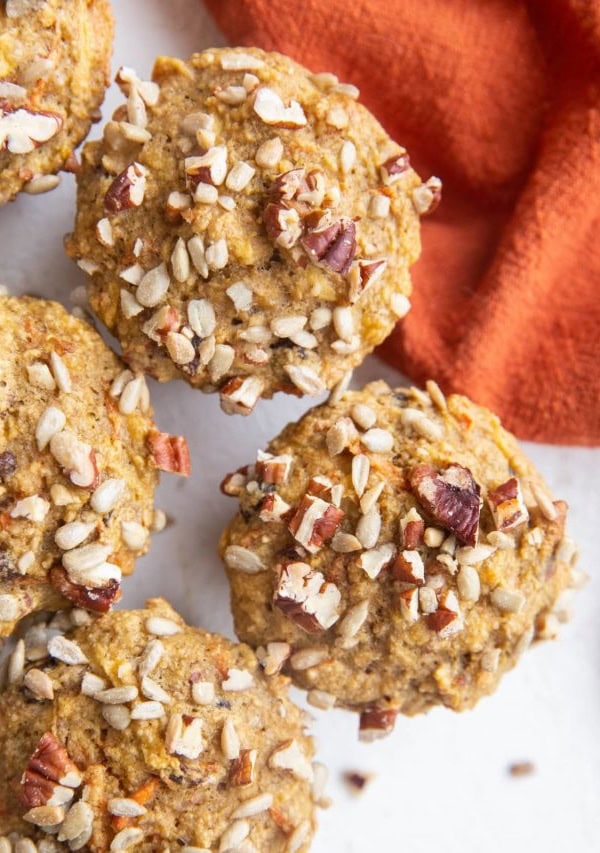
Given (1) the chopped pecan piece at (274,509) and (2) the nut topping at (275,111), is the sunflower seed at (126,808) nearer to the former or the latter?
(1) the chopped pecan piece at (274,509)

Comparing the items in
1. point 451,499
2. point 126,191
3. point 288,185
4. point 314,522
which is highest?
point 288,185

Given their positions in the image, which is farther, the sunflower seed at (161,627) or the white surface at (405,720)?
the white surface at (405,720)

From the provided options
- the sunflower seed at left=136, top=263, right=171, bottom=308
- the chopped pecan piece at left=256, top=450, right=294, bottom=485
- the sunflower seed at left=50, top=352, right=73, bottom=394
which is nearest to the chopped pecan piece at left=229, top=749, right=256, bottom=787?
the chopped pecan piece at left=256, top=450, right=294, bottom=485

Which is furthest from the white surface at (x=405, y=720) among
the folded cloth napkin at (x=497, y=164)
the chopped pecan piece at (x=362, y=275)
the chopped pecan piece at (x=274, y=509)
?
the chopped pecan piece at (x=362, y=275)

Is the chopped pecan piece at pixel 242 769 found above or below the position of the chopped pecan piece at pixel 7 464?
below

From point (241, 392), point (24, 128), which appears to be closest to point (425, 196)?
point (241, 392)

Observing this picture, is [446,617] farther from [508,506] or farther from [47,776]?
[47,776]

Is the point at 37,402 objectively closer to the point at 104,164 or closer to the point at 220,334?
the point at 220,334
